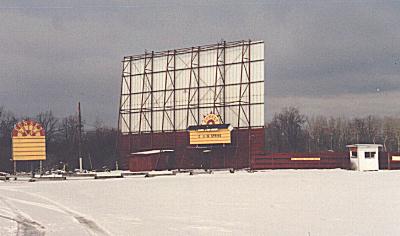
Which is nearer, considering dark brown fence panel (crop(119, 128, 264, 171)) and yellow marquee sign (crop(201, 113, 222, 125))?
dark brown fence panel (crop(119, 128, 264, 171))

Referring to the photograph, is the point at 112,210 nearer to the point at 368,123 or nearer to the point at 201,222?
the point at 201,222

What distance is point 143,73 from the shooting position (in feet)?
214

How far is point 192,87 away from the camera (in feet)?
201

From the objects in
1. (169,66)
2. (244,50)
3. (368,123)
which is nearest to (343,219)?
(244,50)

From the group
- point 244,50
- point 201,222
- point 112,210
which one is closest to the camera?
point 201,222

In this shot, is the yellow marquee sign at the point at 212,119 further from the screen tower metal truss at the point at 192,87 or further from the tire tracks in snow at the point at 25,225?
the tire tracks in snow at the point at 25,225

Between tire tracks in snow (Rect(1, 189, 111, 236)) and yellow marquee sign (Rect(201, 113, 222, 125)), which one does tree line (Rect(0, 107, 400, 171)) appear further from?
tire tracks in snow (Rect(1, 189, 111, 236))

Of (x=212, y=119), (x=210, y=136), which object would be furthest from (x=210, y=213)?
(x=212, y=119)

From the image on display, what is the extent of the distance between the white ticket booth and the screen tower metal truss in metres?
10.6

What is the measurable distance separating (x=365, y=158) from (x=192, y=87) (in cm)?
2051

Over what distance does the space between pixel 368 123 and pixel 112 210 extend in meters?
80.0

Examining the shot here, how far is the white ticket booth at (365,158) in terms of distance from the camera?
50581mm

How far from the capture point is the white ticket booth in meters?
50.6

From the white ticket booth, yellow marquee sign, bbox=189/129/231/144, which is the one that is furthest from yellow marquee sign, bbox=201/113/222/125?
the white ticket booth
